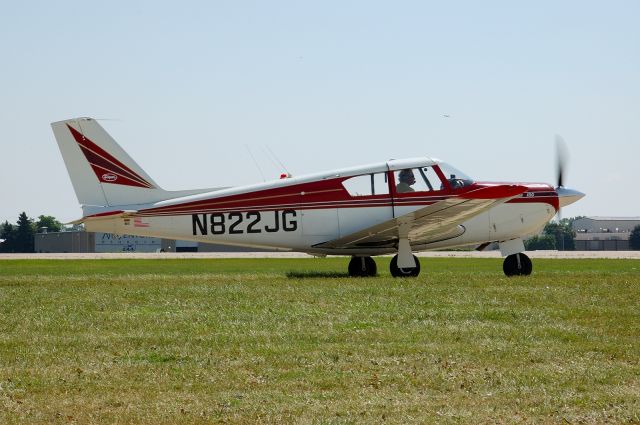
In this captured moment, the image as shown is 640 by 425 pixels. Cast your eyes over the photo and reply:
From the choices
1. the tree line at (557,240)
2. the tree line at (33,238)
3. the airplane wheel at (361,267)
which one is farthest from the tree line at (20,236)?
the airplane wheel at (361,267)

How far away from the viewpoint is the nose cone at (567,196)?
22.6 meters

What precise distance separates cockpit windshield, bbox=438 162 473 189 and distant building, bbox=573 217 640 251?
88117 millimetres

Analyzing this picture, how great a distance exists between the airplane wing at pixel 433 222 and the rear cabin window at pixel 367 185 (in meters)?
0.95

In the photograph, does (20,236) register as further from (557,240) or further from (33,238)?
(557,240)

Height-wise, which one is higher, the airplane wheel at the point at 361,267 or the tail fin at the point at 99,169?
the tail fin at the point at 99,169

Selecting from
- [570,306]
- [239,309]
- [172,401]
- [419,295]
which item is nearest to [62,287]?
[239,309]

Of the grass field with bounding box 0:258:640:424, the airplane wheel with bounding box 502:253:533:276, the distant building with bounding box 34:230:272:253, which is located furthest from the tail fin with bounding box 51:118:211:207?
the distant building with bounding box 34:230:272:253

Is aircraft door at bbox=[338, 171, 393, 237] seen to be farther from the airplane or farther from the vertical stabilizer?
the vertical stabilizer

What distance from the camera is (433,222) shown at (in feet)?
68.2

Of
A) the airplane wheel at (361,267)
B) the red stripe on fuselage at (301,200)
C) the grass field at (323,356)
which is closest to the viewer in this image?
the grass field at (323,356)

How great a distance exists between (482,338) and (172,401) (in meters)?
4.29

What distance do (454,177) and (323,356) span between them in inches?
478

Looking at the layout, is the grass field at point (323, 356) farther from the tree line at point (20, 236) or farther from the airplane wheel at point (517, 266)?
the tree line at point (20, 236)

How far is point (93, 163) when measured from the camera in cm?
2039
